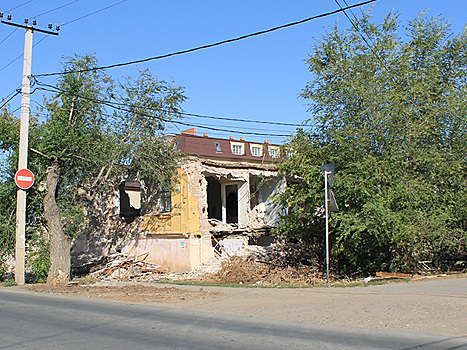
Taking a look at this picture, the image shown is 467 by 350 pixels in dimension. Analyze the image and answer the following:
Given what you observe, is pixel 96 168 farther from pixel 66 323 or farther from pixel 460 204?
pixel 460 204

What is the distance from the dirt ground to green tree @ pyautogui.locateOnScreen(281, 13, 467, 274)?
2.11 m

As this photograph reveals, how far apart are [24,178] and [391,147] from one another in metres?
12.8

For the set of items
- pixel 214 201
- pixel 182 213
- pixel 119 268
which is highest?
pixel 214 201

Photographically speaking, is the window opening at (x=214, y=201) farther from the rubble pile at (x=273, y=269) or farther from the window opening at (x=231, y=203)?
the rubble pile at (x=273, y=269)

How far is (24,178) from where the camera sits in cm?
1642

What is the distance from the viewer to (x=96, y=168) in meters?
19.6

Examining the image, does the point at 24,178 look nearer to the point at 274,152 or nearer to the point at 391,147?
the point at 274,152

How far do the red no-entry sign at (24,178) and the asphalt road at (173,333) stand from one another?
670 cm

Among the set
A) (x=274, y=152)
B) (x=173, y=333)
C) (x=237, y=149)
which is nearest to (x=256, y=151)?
(x=237, y=149)

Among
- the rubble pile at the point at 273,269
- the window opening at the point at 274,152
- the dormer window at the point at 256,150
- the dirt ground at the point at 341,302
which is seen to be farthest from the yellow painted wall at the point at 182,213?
the dormer window at the point at 256,150

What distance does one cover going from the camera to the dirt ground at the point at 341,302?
8.50 m

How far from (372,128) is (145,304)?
929cm

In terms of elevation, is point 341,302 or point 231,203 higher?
point 231,203

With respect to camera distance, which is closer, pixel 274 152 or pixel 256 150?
pixel 274 152
